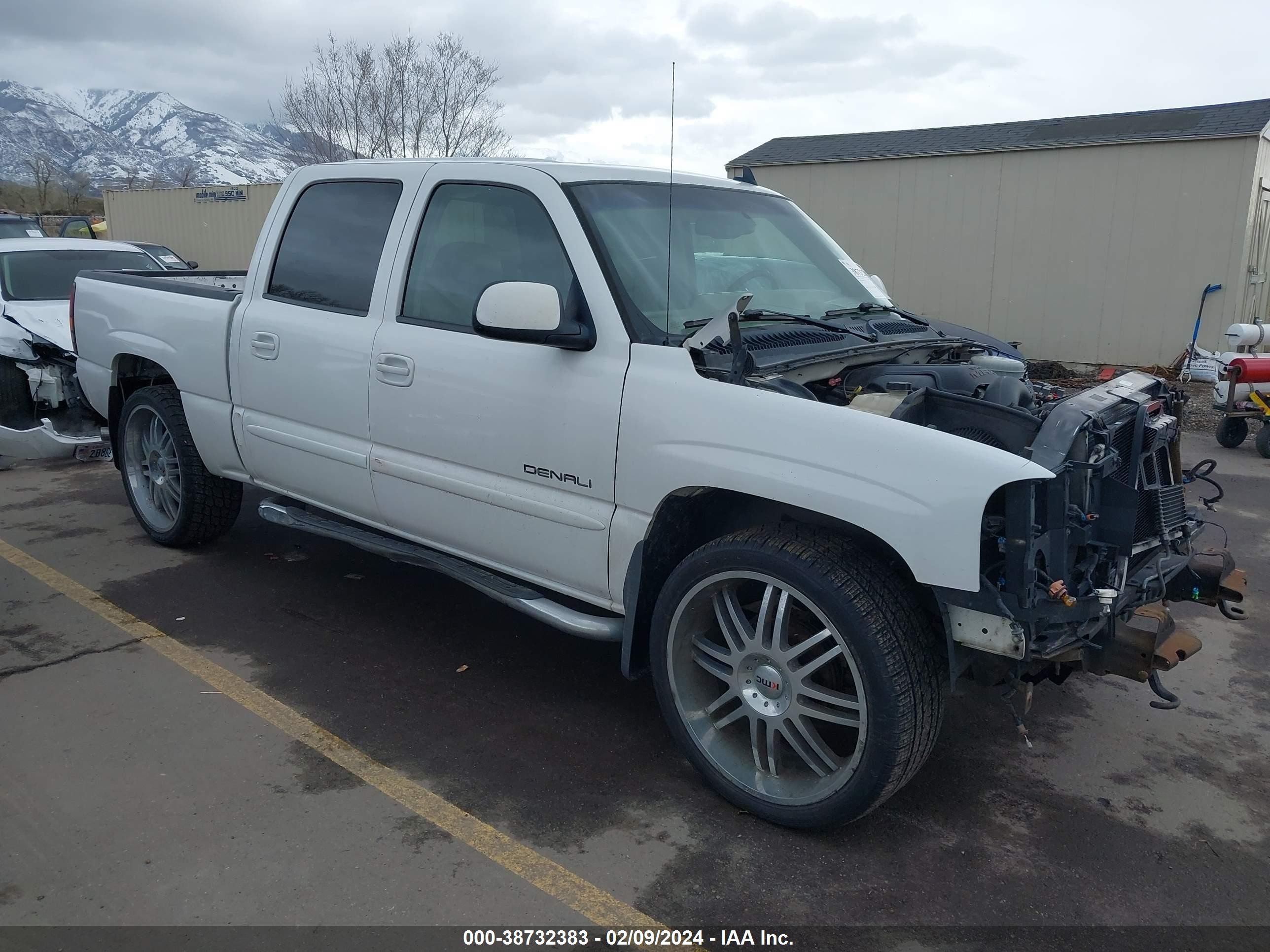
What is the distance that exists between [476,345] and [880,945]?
243cm

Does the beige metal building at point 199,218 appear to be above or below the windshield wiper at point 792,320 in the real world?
above

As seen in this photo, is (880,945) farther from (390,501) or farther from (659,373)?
(390,501)

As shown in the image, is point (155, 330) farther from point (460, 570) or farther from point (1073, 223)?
point (1073, 223)

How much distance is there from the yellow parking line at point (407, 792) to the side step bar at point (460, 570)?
720 millimetres

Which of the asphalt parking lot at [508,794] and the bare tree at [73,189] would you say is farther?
the bare tree at [73,189]

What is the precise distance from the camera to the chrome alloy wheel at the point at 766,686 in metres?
3.11

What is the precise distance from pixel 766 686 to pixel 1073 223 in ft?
41.4

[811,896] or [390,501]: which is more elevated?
[390,501]

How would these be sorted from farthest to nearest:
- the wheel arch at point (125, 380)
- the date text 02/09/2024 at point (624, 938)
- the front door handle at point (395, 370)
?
the wheel arch at point (125, 380) → the front door handle at point (395, 370) → the date text 02/09/2024 at point (624, 938)

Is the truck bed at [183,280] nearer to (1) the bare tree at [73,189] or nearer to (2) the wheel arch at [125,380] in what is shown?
(2) the wheel arch at [125,380]

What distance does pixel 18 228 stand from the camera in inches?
685

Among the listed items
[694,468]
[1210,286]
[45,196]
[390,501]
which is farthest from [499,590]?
[45,196]

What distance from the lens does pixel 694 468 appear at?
3.23 metres

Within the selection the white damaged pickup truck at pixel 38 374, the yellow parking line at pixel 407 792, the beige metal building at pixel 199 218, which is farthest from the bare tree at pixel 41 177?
the yellow parking line at pixel 407 792
